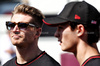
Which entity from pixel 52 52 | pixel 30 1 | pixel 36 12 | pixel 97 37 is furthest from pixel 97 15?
pixel 30 1

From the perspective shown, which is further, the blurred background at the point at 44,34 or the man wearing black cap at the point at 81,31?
the blurred background at the point at 44,34

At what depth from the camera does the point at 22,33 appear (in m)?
3.23

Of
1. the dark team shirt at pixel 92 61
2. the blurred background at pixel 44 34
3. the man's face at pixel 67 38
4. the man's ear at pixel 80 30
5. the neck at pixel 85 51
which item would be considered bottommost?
the blurred background at pixel 44 34

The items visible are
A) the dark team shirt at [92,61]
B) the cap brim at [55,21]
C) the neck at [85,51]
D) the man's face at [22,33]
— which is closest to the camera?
the dark team shirt at [92,61]

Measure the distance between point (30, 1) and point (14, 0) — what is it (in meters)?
0.69

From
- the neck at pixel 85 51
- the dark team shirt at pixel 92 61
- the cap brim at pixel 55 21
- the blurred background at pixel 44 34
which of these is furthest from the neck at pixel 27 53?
the blurred background at pixel 44 34

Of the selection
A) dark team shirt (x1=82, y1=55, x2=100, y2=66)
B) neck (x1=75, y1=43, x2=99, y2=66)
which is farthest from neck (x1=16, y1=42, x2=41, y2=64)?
dark team shirt (x1=82, y1=55, x2=100, y2=66)

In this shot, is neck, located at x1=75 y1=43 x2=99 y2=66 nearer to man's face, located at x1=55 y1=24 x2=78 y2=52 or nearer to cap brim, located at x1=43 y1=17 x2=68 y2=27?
man's face, located at x1=55 y1=24 x2=78 y2=52

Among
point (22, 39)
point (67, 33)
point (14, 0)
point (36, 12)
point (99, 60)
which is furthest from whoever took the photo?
point (14, 0)

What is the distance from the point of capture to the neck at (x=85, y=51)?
8.45 feet

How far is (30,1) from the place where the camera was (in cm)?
833

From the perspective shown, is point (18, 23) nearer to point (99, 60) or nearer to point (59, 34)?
point (59, 34)

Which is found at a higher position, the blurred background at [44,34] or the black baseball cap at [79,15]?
the black baseball cap at [79,15]

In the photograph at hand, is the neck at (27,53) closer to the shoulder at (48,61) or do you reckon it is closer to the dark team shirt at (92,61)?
the shoulder at (48,61)
